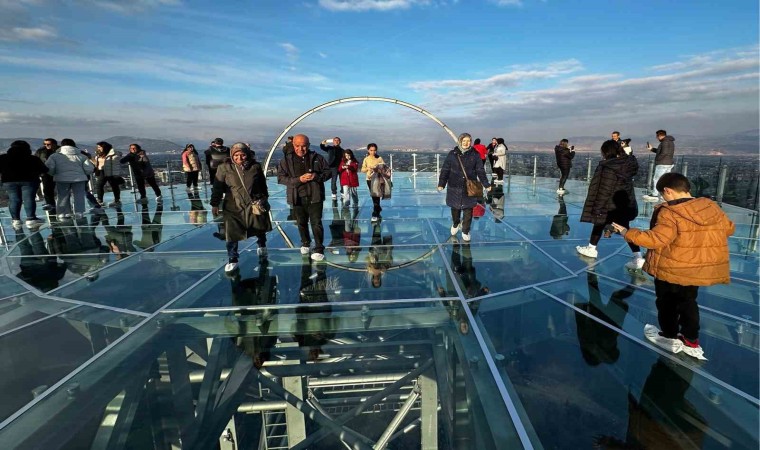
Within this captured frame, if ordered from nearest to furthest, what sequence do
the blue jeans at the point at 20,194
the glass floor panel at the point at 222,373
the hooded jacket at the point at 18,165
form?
the glass floor panel at the point at 222,373, the hooded jacket at the point at 18,165, the blue jeans at the point at 20,194

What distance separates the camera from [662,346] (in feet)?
10.8

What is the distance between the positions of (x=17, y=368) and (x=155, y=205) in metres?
9.16

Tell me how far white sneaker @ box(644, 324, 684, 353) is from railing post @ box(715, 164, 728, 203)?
28.3 feet

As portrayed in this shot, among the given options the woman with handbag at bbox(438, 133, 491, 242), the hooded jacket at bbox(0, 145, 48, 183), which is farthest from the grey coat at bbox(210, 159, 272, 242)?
the hooded jacket at bbox(0, 145, 48, 183)

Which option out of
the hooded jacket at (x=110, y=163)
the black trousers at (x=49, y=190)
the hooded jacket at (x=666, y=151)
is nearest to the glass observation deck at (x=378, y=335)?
the hooded jacket at (x=666, y=151)

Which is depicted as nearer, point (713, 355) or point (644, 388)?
point (644, 388)

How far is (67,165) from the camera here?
8.73m

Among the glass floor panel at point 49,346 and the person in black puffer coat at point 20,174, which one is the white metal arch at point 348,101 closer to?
the person in black puffer coat at point 20,174

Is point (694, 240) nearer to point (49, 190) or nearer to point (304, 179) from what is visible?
point (304, 179)

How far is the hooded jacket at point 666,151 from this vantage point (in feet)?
34.2

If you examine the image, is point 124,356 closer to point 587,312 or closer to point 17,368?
point 17,368

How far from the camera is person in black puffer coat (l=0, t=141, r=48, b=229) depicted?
26.5 ft

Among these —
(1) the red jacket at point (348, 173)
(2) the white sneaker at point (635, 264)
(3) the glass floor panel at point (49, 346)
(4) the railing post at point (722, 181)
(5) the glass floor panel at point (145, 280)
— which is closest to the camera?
(3) the glass floor panel at point (49, 346)

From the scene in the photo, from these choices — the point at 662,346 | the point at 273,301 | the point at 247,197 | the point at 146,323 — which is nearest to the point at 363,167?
the point at 247,197
